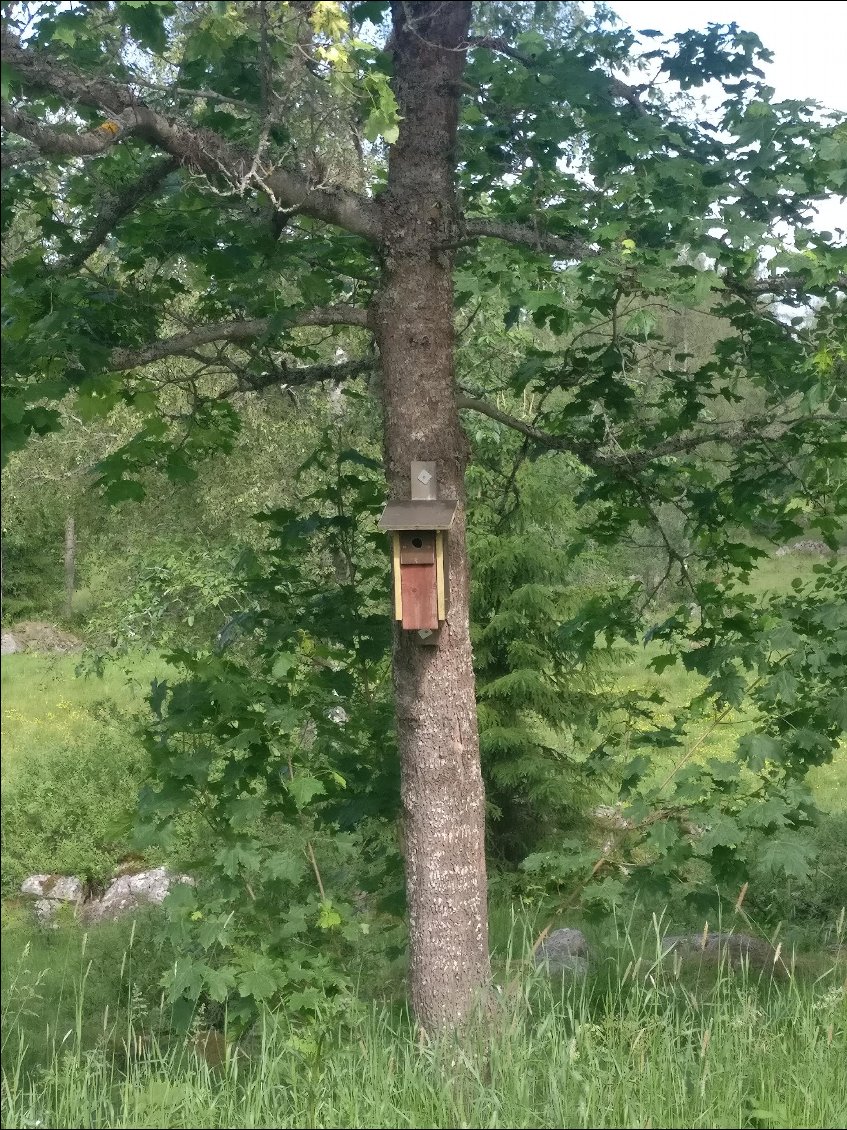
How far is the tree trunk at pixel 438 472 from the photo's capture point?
4.08m

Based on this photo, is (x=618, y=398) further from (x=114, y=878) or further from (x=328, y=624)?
(x=114, y=878)

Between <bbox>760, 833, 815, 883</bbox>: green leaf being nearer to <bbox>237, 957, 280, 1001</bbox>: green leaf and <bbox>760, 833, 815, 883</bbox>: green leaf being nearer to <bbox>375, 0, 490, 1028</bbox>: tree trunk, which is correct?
<bbox>375, 0, 490, 1028</bbox>: tree trunk

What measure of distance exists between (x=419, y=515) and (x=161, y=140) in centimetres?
151

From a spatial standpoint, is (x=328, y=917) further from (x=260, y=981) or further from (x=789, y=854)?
(x=789, y=854)

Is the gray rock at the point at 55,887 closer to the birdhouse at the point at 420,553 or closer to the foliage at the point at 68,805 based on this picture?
the foliage at the point at 68,805

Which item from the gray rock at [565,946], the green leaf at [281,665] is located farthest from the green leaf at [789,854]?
the gray rock at [565,946]

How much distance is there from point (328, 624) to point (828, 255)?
93.5 inches

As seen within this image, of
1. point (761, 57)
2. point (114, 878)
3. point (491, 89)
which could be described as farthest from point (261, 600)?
point (114, 878)

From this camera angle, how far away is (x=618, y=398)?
4977mm

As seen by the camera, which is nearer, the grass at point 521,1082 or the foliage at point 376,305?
the grass at point 521,1082

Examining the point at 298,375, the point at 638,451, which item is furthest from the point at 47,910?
the point at 638,451

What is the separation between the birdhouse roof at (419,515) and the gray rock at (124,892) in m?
9.25

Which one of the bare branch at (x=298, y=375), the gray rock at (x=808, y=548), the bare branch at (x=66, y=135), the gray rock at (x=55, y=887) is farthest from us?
the gray rock at (x=808, y=548)

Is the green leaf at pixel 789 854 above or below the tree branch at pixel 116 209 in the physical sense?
below
